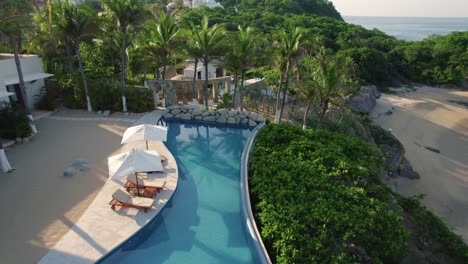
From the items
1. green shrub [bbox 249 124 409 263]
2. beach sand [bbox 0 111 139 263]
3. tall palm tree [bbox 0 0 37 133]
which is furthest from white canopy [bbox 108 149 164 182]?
tall palm tree [bbox 0 0 37 133]

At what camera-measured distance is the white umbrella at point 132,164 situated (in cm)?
1138

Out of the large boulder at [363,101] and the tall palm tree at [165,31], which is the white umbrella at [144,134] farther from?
the large boulder at [363,101]

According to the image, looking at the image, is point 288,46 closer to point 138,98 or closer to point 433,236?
point 138,98

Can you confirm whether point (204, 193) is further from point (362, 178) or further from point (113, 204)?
point (362, 178)

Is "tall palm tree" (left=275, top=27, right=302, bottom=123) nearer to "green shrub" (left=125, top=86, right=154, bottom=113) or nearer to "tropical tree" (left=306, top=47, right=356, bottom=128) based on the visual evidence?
"tropical tree" (left=306, top=47, right=356, bottom=128)

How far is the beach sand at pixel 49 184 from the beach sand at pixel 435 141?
18.8m

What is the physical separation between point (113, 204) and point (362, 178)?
1017 cm

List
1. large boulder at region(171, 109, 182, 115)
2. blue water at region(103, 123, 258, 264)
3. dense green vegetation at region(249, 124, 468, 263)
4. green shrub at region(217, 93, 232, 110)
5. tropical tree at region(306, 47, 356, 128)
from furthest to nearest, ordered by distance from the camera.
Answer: green shrub at region(217, 93, 232, 110) → large boulder at region(171, 109, 182, 115) → tropical tree at region(306, 47, 356, 128) → blue water at region(103, 123, 258, 264) → dense green vegetation at region(249, 124, 468, 263)

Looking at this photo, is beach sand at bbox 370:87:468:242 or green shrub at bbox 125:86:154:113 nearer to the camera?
beach sand at bbox 370:87:468:242

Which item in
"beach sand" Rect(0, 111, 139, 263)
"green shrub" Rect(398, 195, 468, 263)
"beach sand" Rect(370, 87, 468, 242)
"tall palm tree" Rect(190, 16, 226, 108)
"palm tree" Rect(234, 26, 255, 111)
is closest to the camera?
"beach sand" Rect(0, 111, 139, 263)

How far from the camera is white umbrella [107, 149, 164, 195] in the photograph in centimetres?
1138

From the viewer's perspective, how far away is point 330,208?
426 inches

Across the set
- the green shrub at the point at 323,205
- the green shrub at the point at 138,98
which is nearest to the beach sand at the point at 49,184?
the green shrub at the point at 138,98

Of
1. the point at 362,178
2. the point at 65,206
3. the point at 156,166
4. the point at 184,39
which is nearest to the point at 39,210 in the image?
the point at 65,206
